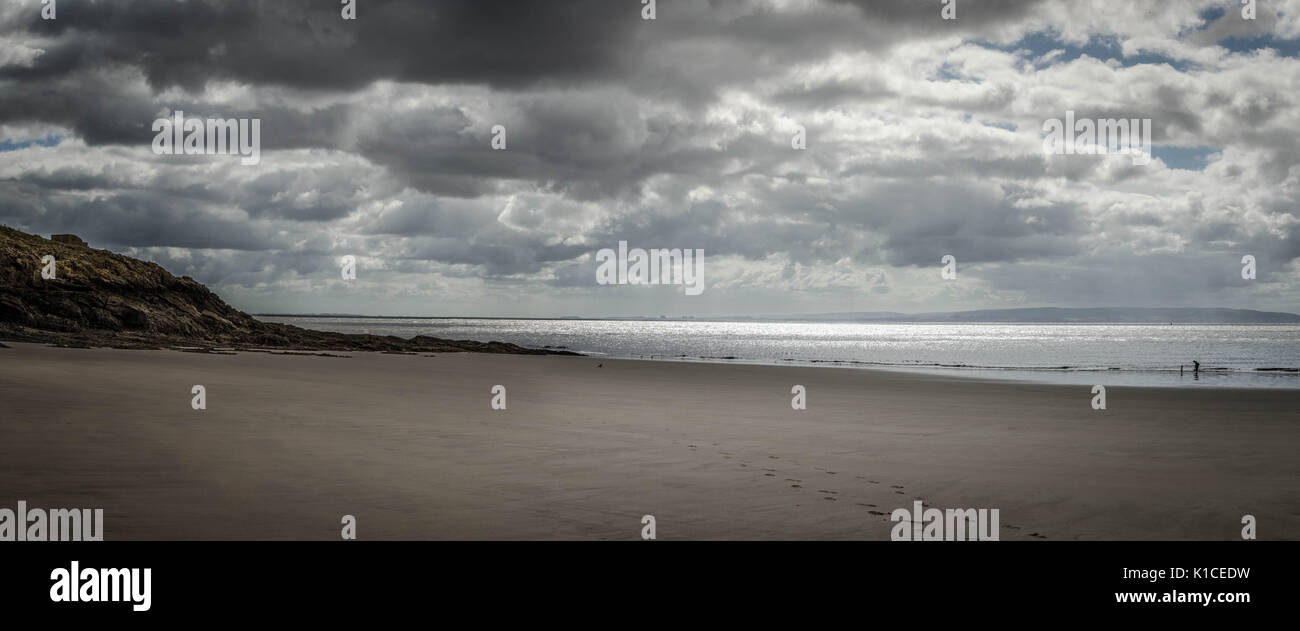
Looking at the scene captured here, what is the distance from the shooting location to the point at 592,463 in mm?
11562

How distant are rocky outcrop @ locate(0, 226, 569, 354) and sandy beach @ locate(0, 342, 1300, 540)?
18714 mm

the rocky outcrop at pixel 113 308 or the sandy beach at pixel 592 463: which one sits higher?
the rocky outcrop at pixel 113 308

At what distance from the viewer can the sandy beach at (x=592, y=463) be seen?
26.6 ft

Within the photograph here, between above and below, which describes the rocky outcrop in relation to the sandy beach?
above

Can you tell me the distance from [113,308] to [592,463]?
42252 mm

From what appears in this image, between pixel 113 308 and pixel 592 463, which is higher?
pixel 113 308

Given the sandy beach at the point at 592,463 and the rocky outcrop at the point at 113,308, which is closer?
the sandy beach at the point at 592,463

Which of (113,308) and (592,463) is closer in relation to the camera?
(592,463)

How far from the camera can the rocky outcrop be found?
38062 millimetres

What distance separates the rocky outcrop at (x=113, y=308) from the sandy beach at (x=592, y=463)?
61.4 feet

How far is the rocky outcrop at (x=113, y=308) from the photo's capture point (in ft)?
125

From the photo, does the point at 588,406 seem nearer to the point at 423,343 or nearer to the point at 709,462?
the point at 709,462

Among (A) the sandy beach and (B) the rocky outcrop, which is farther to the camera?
(B) the rocky outcrop

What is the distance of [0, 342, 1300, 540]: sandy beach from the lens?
8117mm
